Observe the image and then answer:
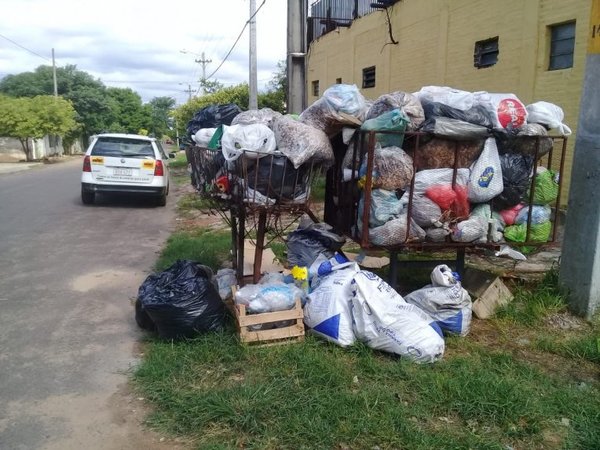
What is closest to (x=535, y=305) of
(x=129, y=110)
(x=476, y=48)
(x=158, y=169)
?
(x=476, y=48)

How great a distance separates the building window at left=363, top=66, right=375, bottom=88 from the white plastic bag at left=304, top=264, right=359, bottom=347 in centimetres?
1156

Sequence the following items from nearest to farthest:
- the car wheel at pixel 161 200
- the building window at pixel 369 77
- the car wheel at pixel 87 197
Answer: the car wheel at pixel 87 197 < the car wheel at pixel 161 200 < the building window at pixel 369 77

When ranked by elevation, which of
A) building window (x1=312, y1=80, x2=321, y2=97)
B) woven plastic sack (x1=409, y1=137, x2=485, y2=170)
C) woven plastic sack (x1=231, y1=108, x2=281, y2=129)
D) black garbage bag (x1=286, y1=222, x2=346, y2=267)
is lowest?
black garbage bag (x1=286, y1=222, x2=346, y2=267)

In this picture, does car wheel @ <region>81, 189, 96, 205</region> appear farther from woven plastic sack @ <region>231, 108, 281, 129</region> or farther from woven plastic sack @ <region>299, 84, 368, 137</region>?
woven plastic sack @ <region>299, 84, 368, 137</region>

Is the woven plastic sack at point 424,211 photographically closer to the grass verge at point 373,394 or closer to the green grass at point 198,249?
the grass verge at point 373,394

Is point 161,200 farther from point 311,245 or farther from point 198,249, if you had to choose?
point 311,245

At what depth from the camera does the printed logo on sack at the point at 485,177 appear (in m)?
4.34

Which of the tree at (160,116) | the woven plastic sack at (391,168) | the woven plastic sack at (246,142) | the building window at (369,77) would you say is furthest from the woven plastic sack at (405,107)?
the tree at (160,116)

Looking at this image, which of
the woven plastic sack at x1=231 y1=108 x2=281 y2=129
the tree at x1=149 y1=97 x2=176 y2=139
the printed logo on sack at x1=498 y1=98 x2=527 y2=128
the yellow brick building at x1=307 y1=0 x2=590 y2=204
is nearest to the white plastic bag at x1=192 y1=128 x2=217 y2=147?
the woven plastic sack at x1=231 y1=108 x2=281 y2=129

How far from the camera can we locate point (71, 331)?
4523 mm

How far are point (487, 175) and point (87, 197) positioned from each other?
32.1ft

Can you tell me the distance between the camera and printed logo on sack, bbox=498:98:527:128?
4.41 metres

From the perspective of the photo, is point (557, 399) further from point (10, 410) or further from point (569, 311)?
point (10, 410)

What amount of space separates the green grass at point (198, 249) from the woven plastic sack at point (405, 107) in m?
2.90
